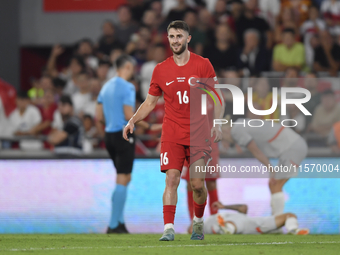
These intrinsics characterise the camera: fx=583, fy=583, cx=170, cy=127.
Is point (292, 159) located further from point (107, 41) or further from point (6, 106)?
point (107, 41)

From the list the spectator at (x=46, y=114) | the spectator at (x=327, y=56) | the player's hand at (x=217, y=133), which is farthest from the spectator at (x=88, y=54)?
the player's hand at (x=217, y=133)

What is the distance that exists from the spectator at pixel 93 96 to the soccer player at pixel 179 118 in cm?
540

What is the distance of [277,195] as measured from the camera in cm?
757

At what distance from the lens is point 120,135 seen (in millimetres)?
7480

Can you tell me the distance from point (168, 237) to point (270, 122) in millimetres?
2755

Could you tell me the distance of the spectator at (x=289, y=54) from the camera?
1118cm

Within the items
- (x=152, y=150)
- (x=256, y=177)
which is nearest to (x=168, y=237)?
(x=256, y=177)

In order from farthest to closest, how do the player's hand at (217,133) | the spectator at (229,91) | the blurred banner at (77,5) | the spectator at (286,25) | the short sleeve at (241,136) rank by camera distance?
the blurred banner at (77,5)
the spectator at (286,25)
the spectator at (229,91)
the short sleeve at (241,136)
the player's hand at (217,133)

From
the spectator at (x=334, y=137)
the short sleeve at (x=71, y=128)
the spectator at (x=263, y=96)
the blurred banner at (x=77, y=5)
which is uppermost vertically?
the blurred banner at (x=77, y=5)

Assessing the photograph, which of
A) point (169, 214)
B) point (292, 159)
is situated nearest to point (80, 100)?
point (292, 159)

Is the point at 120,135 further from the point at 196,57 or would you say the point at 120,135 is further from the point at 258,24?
the point at 258,24

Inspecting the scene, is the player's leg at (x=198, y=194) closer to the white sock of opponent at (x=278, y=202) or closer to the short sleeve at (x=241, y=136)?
the short sleeve at (x=241, y=136)

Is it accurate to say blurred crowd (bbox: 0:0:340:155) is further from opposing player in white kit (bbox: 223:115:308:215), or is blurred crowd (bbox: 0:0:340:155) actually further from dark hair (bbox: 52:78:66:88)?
opposing player in white kit (bbox: 223:115:308:215)

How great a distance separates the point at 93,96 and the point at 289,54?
386 centimetres
